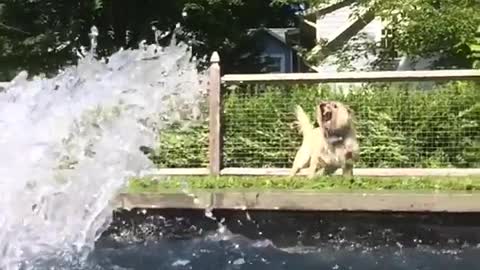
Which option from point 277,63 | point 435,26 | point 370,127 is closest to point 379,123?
point 370,127

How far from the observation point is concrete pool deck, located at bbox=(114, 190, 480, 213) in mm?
6598

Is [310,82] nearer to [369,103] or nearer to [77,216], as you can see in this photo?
[369,103]

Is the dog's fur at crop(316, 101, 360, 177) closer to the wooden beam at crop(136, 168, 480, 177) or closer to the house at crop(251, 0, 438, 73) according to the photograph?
the wooden beam at crop(136, 168, 480, 177)

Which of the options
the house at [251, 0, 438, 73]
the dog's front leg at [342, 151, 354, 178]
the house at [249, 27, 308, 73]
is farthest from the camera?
the house at [249, 27, 308, 73]

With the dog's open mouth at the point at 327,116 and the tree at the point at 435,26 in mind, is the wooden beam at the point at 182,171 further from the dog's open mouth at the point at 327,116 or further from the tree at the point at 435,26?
the tree at the point at 435,26

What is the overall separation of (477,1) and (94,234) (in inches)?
371

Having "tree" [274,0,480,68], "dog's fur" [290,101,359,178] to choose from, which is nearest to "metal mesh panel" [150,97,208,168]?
"dog's fur" [290,101,359,178]

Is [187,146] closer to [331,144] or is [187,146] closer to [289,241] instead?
[331,144]

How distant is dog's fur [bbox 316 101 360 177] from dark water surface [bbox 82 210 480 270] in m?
2.19

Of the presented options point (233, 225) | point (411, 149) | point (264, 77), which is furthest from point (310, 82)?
point (233, 225)

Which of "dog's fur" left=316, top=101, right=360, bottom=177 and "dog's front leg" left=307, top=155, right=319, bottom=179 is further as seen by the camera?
"dog's front leg" left=307, top=155, right=319, bottom=179

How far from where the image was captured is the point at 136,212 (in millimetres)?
6859

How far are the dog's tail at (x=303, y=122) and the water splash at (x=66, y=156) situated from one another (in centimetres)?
Result: 242

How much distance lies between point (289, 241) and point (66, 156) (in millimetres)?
1466
